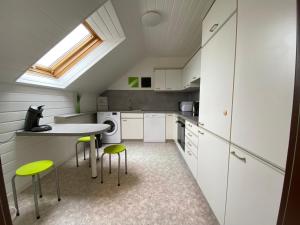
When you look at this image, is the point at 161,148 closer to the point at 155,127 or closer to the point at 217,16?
the point at 155,127

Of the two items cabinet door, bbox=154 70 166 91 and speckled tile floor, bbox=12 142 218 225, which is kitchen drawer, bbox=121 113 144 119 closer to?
cabinet door, bbox=154 70 166 91

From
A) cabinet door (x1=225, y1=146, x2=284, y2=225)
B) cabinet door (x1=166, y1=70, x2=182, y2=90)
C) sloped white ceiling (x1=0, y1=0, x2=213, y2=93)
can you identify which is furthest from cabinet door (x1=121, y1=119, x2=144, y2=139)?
cabinet door (x1=225, y1=146, x2=284, y2=225)

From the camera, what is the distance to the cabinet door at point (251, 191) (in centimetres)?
65

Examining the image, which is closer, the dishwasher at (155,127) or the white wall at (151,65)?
the dishwasher at (155,127)

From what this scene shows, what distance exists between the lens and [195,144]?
1860 millimetres

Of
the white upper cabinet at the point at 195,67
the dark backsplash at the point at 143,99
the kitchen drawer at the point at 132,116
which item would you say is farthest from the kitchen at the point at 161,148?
the dark backsplash at the point at 143,99

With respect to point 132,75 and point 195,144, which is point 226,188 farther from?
point 132,75

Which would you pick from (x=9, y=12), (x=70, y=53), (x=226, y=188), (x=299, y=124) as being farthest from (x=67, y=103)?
(x=299, y=124)

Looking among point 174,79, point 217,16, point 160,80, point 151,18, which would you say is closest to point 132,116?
point 160,80

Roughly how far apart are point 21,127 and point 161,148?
267 centimetres

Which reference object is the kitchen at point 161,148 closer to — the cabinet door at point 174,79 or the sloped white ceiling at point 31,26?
the sloped white ceiling at point 31,26

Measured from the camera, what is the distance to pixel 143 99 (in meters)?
4.26

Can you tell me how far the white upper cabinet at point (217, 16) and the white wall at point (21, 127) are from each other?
2423 millimetres

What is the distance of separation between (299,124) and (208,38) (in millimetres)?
1309
